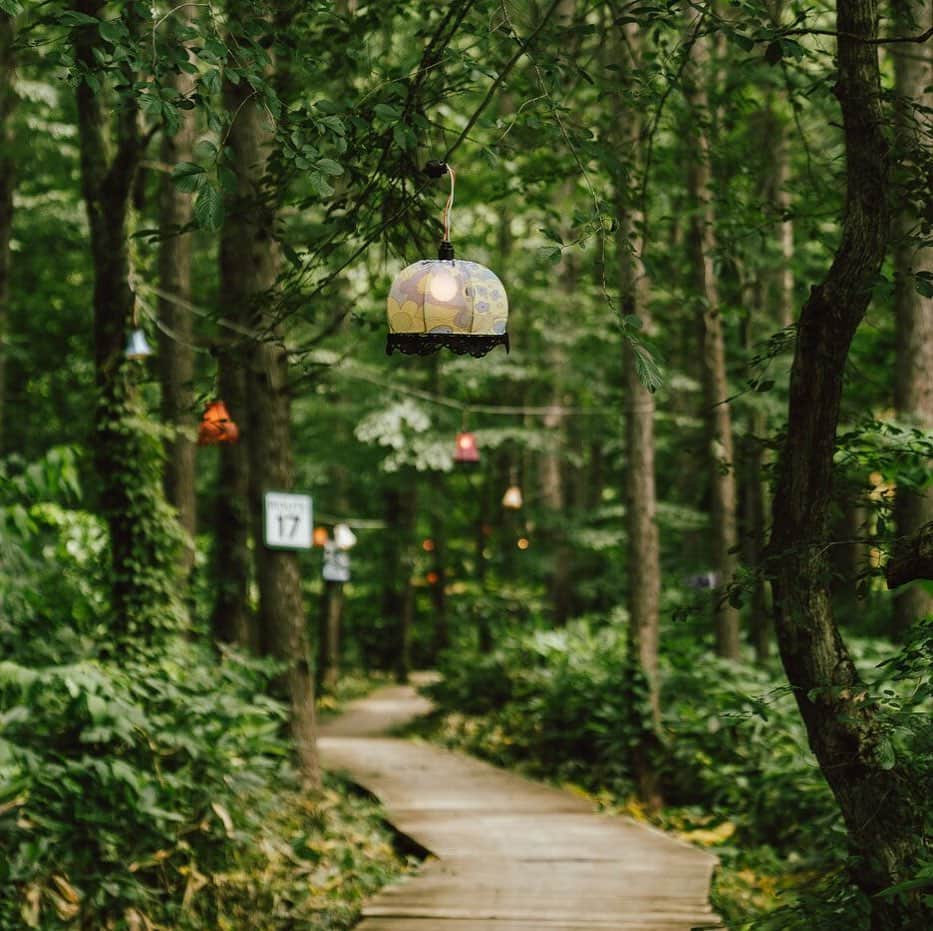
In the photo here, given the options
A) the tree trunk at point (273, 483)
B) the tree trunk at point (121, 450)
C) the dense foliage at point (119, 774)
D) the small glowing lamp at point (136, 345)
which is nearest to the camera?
the dense foliage at point (119, 774)

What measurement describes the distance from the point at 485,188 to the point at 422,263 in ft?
44.9

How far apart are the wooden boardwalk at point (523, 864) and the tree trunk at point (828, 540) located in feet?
4.73

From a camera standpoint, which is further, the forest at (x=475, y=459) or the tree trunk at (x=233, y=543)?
the tree trunk at (x=233, y=543)

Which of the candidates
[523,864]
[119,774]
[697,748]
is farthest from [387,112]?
[697,748]

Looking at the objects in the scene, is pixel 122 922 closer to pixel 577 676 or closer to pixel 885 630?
pixel 577 676

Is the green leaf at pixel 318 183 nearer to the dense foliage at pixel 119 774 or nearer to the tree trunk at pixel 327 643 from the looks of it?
the dense foliage at pixel 119 774

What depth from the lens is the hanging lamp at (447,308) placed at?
431 cm

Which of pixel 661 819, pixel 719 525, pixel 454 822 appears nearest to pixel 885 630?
pixel 719 525

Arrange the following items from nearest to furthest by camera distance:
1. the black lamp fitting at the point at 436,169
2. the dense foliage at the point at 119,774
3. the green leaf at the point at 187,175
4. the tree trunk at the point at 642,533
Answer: the green leaf at the point at 187,175 < the black lamp fitting at the point at 436,169 < the dense foliage at the point at 119,774 < the tree trunk at the point at 642,533

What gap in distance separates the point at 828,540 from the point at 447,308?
5.81 ft

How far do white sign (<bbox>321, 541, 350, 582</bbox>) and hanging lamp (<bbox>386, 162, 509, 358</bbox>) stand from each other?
17777 mm

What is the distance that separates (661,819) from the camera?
10891mm

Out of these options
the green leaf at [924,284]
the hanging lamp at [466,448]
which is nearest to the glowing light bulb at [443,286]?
the green leaf at [924,284]

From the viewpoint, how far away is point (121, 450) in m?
7.66
